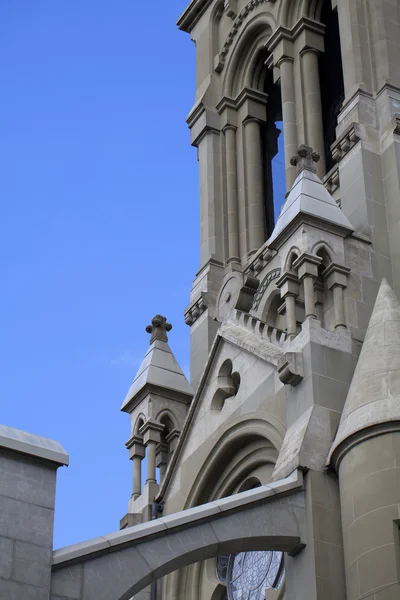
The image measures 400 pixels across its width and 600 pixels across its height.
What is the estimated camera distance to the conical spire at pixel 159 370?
3127 cm

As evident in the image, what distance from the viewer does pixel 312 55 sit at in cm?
3525

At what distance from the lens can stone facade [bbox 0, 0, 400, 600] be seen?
2195 cm

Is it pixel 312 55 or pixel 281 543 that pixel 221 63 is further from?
pixel 281 543

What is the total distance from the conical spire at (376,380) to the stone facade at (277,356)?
4 centimetres

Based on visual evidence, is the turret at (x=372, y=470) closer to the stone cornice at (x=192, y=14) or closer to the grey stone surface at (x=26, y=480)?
the grey stone surface at (x=26, y=480)

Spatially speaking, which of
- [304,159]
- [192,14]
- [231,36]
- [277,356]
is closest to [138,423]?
[277,356]

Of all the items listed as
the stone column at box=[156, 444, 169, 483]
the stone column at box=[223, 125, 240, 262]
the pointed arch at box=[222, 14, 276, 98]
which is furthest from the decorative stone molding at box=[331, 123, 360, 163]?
the pointed arch at box=[222, 14, 276, 98]

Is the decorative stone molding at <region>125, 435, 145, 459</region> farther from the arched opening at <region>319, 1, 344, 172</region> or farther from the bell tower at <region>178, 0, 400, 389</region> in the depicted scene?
the arched opening at <region>319, 1, 344, 172</region>

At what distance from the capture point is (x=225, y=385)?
94.3 feet

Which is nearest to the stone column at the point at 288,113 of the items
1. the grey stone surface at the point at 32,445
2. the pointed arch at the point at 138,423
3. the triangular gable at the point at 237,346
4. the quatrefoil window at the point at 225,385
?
the triangular gable at the point at 237,346

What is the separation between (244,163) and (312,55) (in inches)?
120

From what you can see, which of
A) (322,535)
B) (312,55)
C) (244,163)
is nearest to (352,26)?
(312,55)

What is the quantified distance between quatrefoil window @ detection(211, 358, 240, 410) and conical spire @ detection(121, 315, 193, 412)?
2543 mm

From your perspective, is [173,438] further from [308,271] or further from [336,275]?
[308,271]
